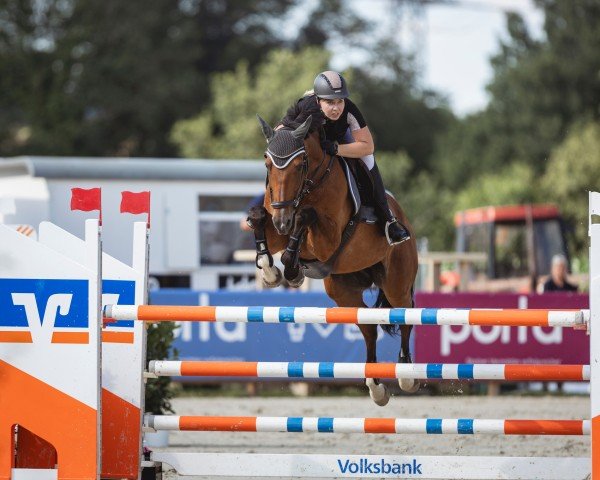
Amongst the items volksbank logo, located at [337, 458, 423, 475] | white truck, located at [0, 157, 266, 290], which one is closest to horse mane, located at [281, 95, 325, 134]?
volksbank logo, located at [337, 458, 423, 475]

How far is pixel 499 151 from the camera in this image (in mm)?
46188

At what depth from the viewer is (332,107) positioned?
660 centimetres

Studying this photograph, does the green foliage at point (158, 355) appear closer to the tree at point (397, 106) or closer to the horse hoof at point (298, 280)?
the horse hoof at point (298, 280)

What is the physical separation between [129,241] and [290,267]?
22.0 ft

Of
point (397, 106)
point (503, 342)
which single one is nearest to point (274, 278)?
point (503, 342)

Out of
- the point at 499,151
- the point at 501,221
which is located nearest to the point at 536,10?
the point at 499,151

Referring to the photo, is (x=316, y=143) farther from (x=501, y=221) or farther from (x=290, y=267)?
(x=501, y=221)

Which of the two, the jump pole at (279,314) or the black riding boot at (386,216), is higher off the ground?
the black riding boot at (386,216)

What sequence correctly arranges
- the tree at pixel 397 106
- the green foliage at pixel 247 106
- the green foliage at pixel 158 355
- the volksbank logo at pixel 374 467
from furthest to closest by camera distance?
the tree at pixel 397 106, the green foliage at pixel 247 106, the green foliage at pixel 158 355, the volksbank logo at pixel 374 467

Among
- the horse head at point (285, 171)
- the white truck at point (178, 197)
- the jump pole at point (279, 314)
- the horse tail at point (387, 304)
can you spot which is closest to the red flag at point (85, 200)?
the jump pole at point (279, 314)

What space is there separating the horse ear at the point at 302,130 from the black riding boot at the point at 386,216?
0.96 m

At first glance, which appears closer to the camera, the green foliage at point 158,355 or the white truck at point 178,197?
the green foliage at point 158,355

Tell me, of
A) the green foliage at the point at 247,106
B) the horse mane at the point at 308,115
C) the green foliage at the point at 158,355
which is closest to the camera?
the horse mane at the point at 308,115

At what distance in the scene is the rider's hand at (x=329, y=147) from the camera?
6586 mm
